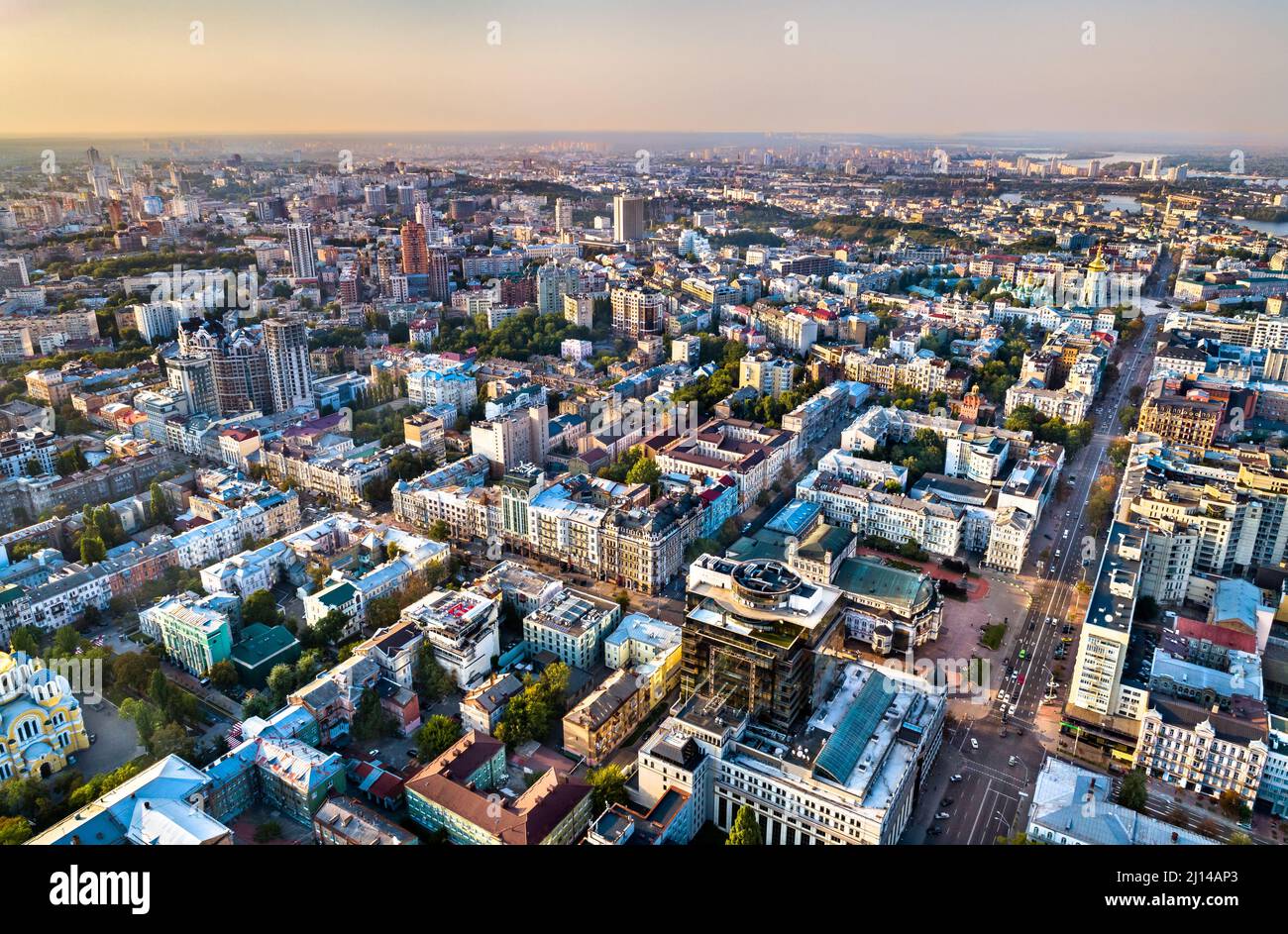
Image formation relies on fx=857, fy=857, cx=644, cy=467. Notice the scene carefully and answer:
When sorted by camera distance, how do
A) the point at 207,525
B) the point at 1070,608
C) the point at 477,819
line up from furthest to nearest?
the point at 207,525 → the point at 1070,608 → the point at 477,819

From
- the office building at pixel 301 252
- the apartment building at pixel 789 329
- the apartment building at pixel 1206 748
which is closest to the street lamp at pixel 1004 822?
the apartment building at pixel 1206 748

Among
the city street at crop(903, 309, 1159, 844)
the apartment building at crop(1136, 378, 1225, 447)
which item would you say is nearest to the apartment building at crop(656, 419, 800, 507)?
the city street at crop(903, 309, 1159, 844)

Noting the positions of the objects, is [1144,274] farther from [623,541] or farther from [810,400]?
[623,541]

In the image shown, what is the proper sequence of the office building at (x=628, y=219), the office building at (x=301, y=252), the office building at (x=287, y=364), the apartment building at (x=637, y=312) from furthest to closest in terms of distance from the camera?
the office building at (x=628, y=219) < the office building at (x=301, y=252) < the apartment building at (x=637, y=312) < the office building at (x=287, y=364)

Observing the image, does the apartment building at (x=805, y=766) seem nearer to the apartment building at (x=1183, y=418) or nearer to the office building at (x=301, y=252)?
the apartment building at (x=1183, y=418)

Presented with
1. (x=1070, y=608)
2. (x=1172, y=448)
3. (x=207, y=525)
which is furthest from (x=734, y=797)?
(x=1172, y=448)

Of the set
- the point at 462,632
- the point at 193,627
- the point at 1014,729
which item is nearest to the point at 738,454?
the point at 462,632
